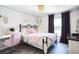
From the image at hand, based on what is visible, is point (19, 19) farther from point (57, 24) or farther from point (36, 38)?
point (57, 24)

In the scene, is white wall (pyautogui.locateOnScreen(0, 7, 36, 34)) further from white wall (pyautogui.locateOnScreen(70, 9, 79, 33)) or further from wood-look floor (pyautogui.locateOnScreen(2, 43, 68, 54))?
white wall (pyautogui.locateOnScreen(70, 9, 79, 33))

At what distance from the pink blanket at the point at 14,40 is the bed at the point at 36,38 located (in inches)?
3.5

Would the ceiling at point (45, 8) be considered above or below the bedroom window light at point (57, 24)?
above

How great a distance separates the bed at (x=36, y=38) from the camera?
→ 1.23 m

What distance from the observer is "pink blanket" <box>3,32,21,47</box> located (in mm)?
1207

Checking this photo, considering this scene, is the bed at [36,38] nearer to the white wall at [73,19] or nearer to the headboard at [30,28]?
the headboard at [30,28]

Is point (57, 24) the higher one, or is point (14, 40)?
point (57, 24)

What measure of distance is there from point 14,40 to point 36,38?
384 millimetres

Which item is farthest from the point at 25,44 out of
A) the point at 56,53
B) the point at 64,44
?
the point at 64,44

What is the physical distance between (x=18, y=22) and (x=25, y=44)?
0.39 meters

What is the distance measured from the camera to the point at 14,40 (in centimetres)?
127

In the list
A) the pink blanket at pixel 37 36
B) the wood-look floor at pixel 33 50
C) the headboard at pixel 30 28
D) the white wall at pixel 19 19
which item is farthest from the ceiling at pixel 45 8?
the wood-look floor at pixel 33 50

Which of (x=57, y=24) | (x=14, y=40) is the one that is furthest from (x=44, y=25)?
(x=14, y=40)
